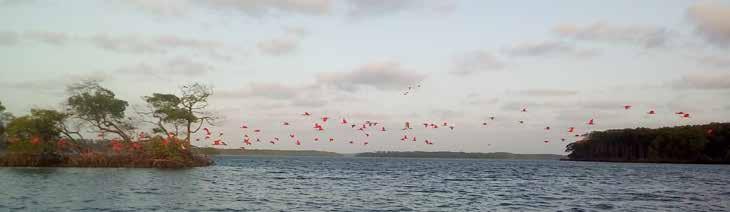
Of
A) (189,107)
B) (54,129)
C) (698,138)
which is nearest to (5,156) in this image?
(54,129)

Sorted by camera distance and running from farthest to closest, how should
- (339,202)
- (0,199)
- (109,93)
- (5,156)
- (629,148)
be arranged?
(629,148), (109,93), (5,156), (339,202), (0,199)

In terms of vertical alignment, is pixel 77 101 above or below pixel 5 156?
above

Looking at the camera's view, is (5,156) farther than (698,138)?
No

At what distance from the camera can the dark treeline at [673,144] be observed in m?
148

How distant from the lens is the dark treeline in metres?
148

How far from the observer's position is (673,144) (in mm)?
153875

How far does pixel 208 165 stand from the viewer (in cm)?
7944

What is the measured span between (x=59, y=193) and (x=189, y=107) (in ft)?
137

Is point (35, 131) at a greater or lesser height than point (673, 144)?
lesser

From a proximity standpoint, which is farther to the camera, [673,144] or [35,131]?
[673,144]

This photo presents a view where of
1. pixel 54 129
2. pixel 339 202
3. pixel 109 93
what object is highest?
pixel 109 93

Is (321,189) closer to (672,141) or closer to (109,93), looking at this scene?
(109,93)

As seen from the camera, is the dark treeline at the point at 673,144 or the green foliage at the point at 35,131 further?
the dark treeline at the point at 673,144

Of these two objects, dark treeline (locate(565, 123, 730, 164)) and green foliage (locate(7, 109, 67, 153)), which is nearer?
green foliage (locate(7, 109, 67, 153))
